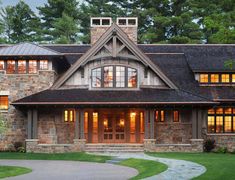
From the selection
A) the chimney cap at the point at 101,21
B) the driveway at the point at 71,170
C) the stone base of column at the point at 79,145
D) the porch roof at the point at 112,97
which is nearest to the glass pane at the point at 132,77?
the porch roof at the point at 112,97

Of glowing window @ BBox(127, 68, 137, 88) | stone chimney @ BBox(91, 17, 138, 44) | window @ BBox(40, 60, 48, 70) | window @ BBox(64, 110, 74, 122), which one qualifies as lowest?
window @ BBox(64, 110, 74, 122)

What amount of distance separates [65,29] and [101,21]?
23.7 metres

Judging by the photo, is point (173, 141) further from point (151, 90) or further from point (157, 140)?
point (151, 90)

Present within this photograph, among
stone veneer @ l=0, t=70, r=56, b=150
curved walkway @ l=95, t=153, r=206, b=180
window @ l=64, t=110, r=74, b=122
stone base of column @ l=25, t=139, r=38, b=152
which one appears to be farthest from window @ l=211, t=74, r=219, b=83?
stone base of column @ l=25, t=139, r=38, b=152

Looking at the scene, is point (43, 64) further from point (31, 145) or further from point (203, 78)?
point (203, 78)

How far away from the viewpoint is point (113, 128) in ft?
112

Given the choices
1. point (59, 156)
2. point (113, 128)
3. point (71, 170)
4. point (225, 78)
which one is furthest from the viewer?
point (225, 78)

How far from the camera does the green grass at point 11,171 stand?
21.7 meters

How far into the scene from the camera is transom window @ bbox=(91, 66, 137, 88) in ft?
112

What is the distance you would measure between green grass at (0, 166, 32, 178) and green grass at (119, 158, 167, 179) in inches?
207

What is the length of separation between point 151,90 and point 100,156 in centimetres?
728

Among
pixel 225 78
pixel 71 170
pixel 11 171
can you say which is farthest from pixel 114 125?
pixel 11 171

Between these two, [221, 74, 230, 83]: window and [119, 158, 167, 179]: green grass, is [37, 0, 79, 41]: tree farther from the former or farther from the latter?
[119, 158, 167, 179]: green grass

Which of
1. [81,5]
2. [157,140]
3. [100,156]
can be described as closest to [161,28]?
[81,5]
